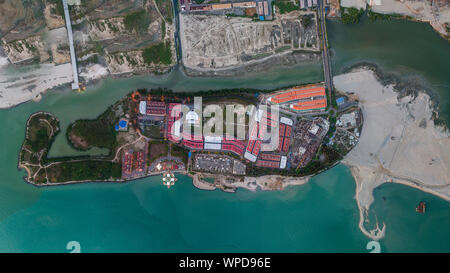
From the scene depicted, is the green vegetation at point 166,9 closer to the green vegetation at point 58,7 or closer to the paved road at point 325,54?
the green vegetation at point 58,7

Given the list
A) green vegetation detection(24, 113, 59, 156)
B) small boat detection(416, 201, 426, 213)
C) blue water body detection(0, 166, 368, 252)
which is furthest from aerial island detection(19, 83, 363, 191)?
small boat detection(416, 201, 426, 213)

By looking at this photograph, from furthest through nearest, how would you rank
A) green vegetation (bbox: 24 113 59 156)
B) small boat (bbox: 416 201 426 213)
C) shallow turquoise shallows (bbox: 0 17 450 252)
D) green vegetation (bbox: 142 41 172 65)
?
green vegetation (bbox: 142 41 172 65)
green vegetation (bbox: 24 113 59 156)
shallow turquoise shallows (bbox: 0 17 450 252)
small boat (bbox: 416 201 426 213)

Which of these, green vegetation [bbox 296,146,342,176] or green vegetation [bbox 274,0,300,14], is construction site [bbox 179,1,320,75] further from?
green vegetation [bbox 296,146,342,176]

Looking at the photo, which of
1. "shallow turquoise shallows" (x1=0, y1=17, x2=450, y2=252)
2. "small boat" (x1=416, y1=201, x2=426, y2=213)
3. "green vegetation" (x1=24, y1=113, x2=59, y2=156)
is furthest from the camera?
"green vegetation" (x1=24, y1=113, x2=59, y2=156)

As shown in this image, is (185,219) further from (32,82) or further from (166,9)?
(166,9)

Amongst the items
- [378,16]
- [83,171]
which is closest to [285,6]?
[378,16]

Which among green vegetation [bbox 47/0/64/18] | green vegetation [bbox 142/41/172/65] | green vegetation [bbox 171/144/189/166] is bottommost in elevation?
green vegetation [bbox 171/144/189/166]
